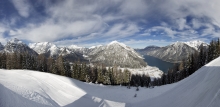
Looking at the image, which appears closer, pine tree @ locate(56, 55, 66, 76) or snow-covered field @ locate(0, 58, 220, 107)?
snow-covered field @ locate(0, 58, 220, 107)

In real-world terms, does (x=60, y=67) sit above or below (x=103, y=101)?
above

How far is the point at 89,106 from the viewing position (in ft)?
73.2

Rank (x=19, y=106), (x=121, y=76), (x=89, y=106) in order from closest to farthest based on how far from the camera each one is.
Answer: (x=19, y=106) → (x=89, y=106) → (x=121, y=76)

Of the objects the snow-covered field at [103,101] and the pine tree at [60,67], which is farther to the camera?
the pine tree at [60,67]

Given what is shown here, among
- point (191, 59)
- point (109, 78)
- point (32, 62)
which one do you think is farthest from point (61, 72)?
point (191, 59)

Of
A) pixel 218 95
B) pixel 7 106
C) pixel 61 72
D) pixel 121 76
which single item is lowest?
pixel 121 76

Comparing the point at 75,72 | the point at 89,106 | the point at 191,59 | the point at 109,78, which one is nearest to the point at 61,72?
the point at 75,72

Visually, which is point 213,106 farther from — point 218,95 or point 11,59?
point 11,59

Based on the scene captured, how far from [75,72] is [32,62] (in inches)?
1048

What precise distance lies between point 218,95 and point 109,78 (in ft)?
211

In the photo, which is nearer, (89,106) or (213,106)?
(213,106)

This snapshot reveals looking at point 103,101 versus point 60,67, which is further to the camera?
point 60,67

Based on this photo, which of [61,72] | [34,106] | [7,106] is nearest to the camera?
[7,106]

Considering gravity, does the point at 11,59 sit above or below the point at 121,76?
above
